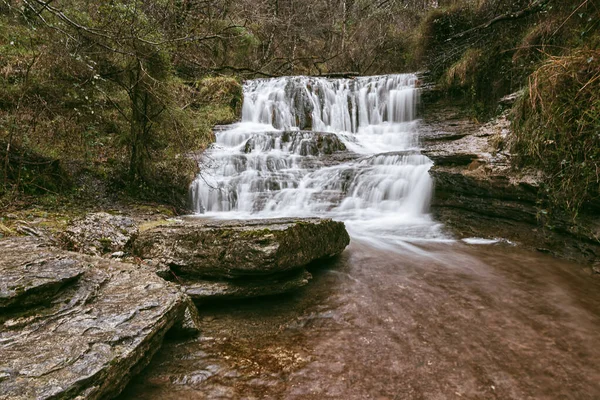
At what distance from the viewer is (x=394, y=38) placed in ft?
59.4

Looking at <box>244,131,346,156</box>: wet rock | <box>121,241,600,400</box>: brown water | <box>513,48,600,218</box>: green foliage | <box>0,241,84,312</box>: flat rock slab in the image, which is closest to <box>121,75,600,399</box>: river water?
<box>121,241,600,400</box>: brown water

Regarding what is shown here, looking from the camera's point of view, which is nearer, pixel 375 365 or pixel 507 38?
pixel 375 365

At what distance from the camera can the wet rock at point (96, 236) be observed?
3521 millimetres

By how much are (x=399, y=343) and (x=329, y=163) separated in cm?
722

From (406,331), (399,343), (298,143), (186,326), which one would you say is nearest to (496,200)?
(406,331)

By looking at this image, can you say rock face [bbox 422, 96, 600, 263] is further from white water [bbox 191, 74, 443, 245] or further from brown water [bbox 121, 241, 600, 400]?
brown water [bbox 121, 241, 600, 400]

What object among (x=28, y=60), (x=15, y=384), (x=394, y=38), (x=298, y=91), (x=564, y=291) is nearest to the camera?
(x=15, y=384)

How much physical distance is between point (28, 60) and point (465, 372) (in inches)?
317

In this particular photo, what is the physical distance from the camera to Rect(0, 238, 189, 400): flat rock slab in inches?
60.3

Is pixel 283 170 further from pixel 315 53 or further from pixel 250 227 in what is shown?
pixel 315 53

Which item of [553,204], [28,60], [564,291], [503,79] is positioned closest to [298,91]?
[503,79]

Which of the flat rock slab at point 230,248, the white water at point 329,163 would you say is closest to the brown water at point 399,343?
the flat rock slab at point 230,248

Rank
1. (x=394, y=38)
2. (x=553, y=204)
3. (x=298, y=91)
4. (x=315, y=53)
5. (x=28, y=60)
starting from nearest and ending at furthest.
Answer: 1. (x=553, y=204)
2. (x=28, y=60)
3. (x=298, y=91)
4. (x=394, y=38)
5. (x=315, y=53)

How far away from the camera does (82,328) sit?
6.24 ft
